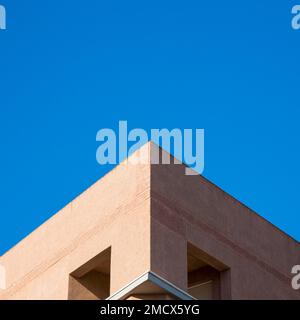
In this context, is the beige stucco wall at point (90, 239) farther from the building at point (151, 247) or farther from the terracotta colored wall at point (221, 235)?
the terracotta colored wall at point (221, 235)

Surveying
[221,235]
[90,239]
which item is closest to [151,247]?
[90,239]

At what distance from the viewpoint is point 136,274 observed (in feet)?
81.4

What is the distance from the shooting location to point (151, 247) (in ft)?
81.6

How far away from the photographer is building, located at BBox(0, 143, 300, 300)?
2523 centimetres

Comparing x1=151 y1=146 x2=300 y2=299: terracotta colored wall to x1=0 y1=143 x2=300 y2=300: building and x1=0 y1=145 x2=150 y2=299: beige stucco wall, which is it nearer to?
x1=0 y1=143 x2=300 y2=300: building

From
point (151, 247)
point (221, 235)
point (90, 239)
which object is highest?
point (221, 235)

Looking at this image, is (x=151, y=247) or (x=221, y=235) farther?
(x=221, y=235)

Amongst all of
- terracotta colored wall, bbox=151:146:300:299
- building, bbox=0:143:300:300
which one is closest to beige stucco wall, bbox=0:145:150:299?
building, bbox=0:143:300:300

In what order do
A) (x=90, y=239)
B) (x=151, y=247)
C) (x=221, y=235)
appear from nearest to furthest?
(x=151, y=247), (x=90, y=239), (x=221, y=235)

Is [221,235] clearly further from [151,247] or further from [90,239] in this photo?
[90,239]

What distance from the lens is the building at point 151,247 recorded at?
993 inches
